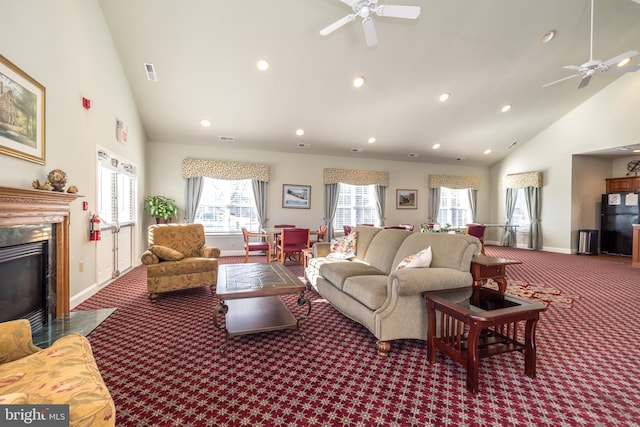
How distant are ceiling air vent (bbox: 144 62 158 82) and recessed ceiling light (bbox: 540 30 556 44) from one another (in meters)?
6.77

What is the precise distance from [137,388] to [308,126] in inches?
237

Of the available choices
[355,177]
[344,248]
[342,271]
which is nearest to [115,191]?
[344,248]

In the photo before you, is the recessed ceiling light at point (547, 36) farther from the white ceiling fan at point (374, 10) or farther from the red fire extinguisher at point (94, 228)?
the red fire extinguisher at point (94, 228)

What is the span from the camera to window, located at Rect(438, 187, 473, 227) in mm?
10133

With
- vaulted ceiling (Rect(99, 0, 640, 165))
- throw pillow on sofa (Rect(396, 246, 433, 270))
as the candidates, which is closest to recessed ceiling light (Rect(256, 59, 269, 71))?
vaulted ceiling (Rect(99, 0, 640, 165))

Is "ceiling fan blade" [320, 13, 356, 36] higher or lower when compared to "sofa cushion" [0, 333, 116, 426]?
higher

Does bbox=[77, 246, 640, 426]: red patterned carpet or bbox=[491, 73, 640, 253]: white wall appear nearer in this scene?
bbox=[77, 246, 640, 426]: red patterned carpet

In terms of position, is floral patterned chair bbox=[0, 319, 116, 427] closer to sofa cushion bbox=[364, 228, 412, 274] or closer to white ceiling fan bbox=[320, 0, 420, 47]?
sofa cushion bbox=[364, 228, 412, 274]

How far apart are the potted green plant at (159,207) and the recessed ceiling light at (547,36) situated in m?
8.07

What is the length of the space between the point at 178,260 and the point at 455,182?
8.94 meters

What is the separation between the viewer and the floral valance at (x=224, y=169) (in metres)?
7.22

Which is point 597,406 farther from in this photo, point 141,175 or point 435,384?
point 141,175

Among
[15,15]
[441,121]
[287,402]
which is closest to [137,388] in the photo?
[287,402]

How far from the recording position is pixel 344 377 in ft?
Answer: 7.08
